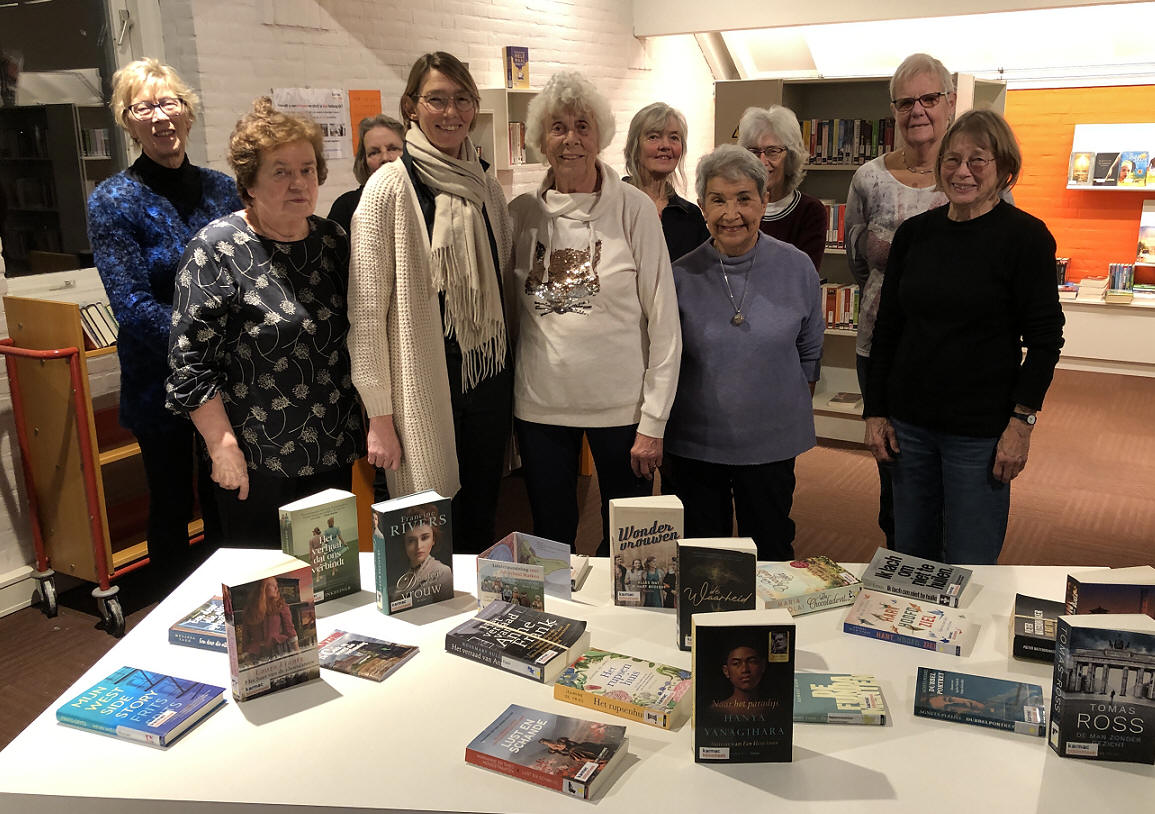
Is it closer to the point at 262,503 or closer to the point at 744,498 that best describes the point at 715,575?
the point at 744,498

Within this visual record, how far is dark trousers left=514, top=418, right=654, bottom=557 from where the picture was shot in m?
2.56

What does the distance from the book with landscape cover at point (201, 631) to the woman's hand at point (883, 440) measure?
1.67m

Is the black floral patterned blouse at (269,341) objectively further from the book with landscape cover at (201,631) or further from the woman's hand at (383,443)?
the book with landscape cover at (201,631)

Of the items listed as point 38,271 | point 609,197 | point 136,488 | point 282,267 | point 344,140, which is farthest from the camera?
point 344,140

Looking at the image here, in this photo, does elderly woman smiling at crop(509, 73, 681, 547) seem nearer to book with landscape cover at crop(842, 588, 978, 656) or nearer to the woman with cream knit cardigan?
the woman with cream knit cardigan

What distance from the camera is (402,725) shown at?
59.9 inches

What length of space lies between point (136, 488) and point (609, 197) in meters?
2.59

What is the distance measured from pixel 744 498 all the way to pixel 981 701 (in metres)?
1.07

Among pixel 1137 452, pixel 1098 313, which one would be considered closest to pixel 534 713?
pixel 1137 452

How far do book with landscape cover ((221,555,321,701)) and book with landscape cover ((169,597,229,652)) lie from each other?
17cm

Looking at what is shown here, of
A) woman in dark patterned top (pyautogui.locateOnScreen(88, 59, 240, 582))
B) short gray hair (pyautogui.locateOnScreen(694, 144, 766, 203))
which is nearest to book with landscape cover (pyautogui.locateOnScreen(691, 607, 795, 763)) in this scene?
short gray hair (pyautogui.locateOnScreen(694, 144, 766, 203))

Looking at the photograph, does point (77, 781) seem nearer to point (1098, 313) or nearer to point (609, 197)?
point (609, 197)

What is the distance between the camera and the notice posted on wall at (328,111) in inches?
178

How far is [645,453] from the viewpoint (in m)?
2.47
